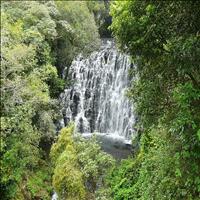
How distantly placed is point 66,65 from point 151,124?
67.3ft

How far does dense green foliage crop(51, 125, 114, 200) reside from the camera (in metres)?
13.9

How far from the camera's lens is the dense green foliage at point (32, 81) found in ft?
48.1

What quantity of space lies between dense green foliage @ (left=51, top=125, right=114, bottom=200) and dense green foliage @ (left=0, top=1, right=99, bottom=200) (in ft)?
5.52

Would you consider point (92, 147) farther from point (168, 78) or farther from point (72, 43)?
point (72, 43)

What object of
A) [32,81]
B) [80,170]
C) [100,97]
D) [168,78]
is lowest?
[80,170]

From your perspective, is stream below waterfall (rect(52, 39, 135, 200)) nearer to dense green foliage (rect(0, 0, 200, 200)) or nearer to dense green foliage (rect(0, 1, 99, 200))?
dense green foliage (rect(0, 0, 200, 200))

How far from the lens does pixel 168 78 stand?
25.6ft

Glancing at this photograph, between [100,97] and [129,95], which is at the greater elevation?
[129,95]

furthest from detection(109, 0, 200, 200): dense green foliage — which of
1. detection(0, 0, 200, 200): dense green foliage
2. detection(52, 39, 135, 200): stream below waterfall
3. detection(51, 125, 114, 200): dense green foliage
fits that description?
detection(52, 39, 135, 200): stream below waterfall

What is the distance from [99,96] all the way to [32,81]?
8.67m

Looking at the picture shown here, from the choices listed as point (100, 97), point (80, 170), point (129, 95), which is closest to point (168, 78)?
point (129, 95)

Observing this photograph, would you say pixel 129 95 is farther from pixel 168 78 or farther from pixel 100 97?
pixel 100 97

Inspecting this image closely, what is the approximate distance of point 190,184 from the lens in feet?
23.6

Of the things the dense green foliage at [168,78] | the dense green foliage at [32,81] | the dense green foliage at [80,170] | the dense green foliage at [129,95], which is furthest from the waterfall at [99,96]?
the dense green foliage at [168,78]
